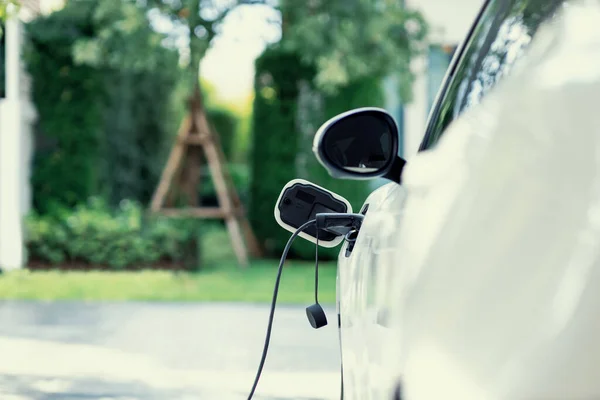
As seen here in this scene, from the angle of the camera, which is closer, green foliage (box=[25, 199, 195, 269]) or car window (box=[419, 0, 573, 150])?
car window (box=[419, 0, 573, 150])

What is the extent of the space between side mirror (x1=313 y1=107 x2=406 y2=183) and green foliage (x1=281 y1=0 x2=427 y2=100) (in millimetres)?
9212

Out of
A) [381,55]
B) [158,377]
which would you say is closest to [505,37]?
[158,377]

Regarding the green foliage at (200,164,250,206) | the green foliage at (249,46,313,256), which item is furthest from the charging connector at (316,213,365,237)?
the green foliage at (200,164,250,206)

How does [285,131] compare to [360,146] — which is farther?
[285,131]

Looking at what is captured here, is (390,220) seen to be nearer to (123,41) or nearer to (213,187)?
(123,41)

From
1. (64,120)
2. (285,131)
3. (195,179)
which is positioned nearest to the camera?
(64,120)

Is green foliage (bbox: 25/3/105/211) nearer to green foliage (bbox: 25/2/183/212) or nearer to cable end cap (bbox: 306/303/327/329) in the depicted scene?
green foliage (bbox: 25/2/183/212)

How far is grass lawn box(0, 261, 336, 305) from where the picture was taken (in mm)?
9523

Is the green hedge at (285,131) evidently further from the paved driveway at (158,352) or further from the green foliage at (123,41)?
the paved driveway at (158,352)

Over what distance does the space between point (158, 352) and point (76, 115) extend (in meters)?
6.44

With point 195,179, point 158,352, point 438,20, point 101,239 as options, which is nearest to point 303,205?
point 158,352

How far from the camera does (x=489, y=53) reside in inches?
66.6

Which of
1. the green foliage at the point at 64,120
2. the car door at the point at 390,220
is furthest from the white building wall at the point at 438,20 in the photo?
the car door at the point at 390,220

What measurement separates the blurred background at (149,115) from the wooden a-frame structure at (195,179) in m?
0.12
